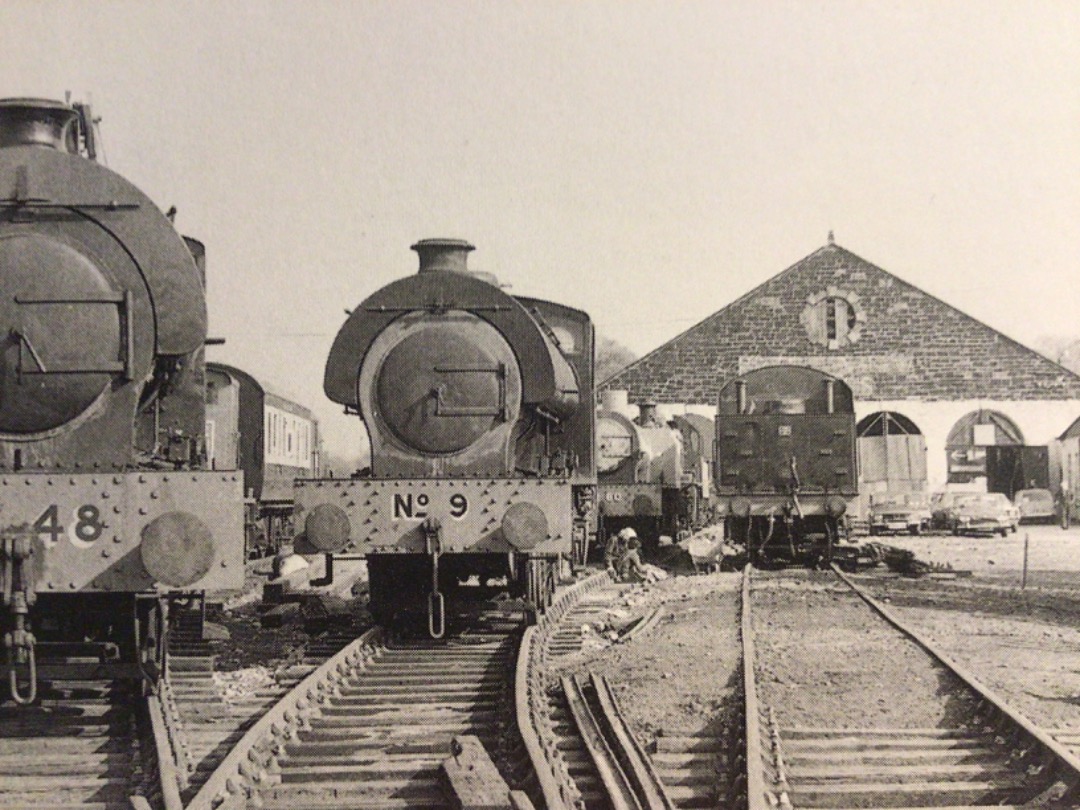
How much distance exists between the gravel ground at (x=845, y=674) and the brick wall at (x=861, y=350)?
22389 mm

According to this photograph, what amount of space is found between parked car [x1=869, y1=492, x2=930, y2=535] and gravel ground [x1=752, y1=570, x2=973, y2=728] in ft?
51.1

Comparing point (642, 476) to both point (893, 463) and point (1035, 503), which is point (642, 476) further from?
point (1035, 503)

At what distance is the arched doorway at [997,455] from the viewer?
3512 centimetres

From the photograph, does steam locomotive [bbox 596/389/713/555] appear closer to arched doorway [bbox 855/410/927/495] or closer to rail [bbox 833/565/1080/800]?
arched doorway [bbox 855/410/927/495]

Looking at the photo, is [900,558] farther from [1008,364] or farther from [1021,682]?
[1008,364]

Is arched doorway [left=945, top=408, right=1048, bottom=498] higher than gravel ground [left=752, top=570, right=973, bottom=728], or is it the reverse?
arched doorway [left=945, top=408, right=1048, bottom=498]

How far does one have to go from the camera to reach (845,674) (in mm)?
8531

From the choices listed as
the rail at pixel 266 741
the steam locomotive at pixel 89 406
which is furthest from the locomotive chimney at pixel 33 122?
the rail at pixel 266 741

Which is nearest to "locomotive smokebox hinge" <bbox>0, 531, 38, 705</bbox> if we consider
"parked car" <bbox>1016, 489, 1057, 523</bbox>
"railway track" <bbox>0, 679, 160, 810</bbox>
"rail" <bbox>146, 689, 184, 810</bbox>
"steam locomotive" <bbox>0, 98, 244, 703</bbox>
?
"steam locomotive" <bbox>0, 98, 244, 703</bbox>

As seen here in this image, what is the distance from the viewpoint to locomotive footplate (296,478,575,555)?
9.23 metres

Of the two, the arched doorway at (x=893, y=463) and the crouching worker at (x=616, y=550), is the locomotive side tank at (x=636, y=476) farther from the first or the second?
the arched doorway at (x=893, y=463)

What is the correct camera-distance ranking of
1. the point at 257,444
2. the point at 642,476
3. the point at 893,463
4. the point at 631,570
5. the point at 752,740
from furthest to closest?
the point at 893,463
the point at 642,476
the point at 257,444
the point at 631,570
the point at 752,740

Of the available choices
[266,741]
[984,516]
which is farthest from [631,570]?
[984,516]

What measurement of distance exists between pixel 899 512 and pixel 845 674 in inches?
814
